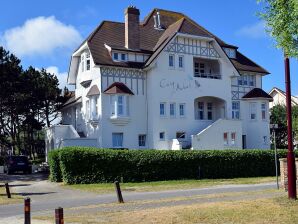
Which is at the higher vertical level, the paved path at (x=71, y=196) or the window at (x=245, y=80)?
the window at (x=245, y=80)

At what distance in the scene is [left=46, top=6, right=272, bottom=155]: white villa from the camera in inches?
1736

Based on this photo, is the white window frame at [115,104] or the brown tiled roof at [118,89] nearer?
the brown tiled roof at [118,89]

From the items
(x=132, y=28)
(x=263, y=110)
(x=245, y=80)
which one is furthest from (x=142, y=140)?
(x=263, y=110)

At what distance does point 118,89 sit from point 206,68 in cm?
1123

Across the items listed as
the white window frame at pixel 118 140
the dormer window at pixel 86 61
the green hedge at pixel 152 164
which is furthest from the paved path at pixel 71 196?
the dormer window at pixel 86 61

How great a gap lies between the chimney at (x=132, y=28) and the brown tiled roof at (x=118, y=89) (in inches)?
161

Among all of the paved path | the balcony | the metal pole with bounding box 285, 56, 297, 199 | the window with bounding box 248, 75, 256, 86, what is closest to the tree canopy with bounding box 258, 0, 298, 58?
the metal pole with bounding box 285, 56, 297, 199

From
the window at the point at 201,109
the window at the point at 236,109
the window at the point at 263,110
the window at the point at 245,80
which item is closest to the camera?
the window at the point at 201,109

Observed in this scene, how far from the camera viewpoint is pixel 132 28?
46.9 metres

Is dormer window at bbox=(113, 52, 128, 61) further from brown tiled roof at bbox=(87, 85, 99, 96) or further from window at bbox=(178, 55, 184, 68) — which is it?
window at bbox=(178, 55, 184, 68)

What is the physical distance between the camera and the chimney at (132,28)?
152 feet

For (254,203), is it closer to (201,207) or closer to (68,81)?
(201,207)

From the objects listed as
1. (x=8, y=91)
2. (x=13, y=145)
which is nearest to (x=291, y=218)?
(x=8, y=91)

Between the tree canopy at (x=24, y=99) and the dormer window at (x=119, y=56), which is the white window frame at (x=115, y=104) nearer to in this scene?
the dormer window at (x=119, y=56)
